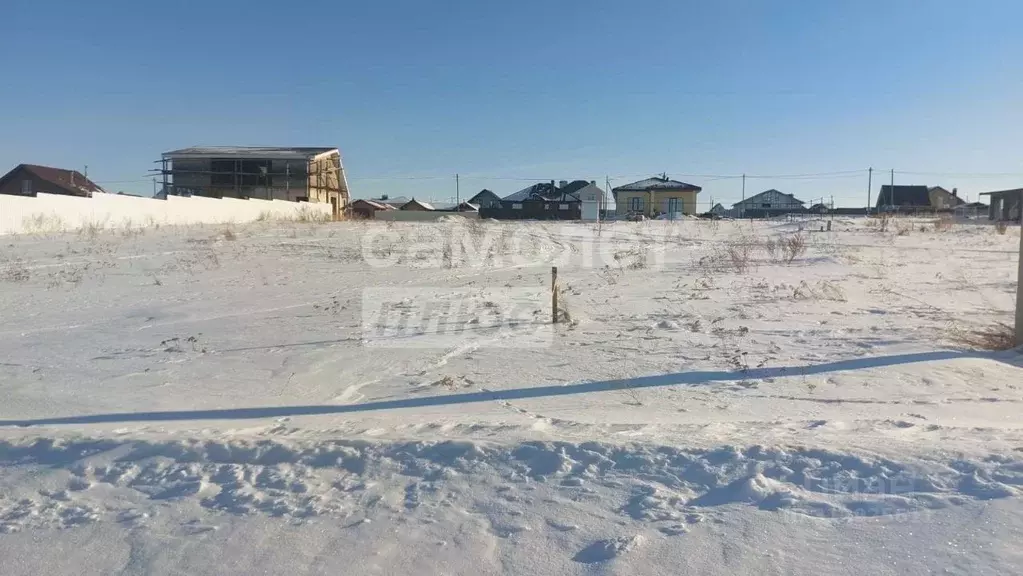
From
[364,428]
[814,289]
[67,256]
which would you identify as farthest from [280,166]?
[364,428]

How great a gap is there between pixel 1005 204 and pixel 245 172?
5276 cm

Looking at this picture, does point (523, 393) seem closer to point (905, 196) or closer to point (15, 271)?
point (15, 271)

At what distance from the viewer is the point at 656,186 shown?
73438 millimetres

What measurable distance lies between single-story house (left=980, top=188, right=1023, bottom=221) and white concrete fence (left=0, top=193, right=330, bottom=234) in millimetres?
43213

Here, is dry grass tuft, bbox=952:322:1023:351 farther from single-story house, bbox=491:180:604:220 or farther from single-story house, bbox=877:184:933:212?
single-story house, bbox=877:184:933:212

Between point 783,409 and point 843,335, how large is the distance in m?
3.50

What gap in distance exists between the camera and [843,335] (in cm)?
866

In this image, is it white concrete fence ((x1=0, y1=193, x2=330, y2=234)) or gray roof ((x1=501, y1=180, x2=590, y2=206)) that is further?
gray roof ((x1=501, y1=180, x2=590, y2=206))

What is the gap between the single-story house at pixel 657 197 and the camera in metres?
72.6

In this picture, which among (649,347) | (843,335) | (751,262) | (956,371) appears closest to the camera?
(956,371)

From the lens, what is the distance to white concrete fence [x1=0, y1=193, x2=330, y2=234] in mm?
21953

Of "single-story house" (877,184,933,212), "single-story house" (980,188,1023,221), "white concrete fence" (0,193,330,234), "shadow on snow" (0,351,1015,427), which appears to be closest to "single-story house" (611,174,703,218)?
"single-story house" (877,184,933,212)

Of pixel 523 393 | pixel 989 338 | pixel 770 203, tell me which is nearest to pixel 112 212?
pixel 523 393

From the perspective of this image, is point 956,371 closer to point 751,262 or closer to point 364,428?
point 364,428
